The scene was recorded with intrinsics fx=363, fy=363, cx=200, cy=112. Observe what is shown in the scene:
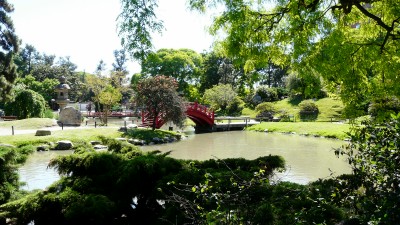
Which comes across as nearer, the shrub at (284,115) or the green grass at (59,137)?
the green grass at (59,137)

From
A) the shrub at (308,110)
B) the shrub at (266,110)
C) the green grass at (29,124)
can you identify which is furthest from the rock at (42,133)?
the shrub at (308,110)

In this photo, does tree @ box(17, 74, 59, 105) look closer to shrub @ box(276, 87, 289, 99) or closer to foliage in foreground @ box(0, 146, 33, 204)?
shrub @ box(276, 87, 289, 99)

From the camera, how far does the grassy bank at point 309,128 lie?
24.0 m

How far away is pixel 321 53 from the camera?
21.7 feet

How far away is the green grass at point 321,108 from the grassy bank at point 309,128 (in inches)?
181

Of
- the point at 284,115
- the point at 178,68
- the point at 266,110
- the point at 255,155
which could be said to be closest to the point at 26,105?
the point at 255,155

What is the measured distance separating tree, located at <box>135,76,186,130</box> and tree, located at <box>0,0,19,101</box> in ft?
23.6

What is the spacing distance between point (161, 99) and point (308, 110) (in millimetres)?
18488

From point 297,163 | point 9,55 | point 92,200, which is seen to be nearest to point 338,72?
point 92,200

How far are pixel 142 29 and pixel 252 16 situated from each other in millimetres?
2327

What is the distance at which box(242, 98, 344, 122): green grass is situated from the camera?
110ft

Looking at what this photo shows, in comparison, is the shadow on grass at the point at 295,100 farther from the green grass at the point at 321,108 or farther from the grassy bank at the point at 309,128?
the grassy bank at the point at 309,128

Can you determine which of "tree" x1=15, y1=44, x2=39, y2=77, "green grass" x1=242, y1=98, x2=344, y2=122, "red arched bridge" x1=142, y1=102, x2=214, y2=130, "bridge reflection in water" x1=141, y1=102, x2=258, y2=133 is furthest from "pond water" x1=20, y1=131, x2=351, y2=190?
"tree" x1=15, y1=44, x2=39, y2=77

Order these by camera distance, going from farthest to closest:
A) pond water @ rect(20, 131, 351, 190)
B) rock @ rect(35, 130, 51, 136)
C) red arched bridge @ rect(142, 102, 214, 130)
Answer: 1. red arched bridge @ rect(142, 102, 214, 130)
2. rock @ rect(35, 130, 51, 136)
3. pond water @ rect(20, 131, 351, 190)
